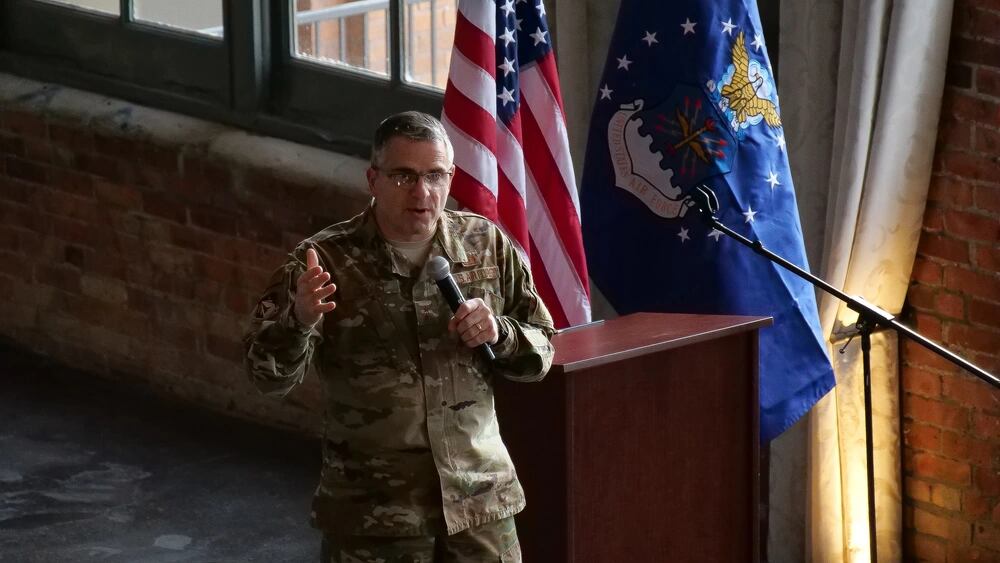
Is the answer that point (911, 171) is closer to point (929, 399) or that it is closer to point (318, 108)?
point (929, 399)

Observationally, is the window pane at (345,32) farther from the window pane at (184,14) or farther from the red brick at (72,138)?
the red brick at (72,138)

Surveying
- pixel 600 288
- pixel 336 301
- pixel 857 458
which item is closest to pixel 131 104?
pixel 600 288

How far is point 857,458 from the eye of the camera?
424 cm

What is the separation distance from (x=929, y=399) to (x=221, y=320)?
8.51 ft

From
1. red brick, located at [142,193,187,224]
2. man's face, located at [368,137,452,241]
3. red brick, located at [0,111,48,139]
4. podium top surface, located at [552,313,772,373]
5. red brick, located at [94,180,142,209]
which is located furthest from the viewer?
red brick, located at [0,111,48,139]

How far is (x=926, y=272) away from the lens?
13.6 ft

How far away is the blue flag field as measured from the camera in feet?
12.4

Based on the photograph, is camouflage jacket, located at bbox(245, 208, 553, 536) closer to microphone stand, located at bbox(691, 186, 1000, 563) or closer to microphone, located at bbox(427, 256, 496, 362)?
microphone, located at bbox(427, 256, 496, 362)

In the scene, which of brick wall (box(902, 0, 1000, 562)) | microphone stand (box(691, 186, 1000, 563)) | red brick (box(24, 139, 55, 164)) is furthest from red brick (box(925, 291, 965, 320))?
red brick (box(24, 139, 55, 164))

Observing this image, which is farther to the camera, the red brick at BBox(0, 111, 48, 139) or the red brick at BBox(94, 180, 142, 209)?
the red brick at BBox(0, 111, 48, 139)

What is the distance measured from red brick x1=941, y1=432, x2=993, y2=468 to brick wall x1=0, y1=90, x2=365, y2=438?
6.54 ft

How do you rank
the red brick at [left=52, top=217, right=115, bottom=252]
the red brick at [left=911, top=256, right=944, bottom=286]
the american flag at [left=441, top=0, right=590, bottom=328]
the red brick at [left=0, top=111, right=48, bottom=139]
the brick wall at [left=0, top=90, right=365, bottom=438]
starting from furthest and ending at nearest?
the red brick at [left=0, top=111, right=48, bottom=139], the red brick at [left=52, top=217, right=115, bottom=252], the brick wall at [left=0, top=90, right=365, bottom=438], the red brick at [left=911, top=256, right=944, bottom=286], the american flag at [left=441, top=0, right=590, bottom=328]

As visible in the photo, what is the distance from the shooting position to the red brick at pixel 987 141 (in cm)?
393

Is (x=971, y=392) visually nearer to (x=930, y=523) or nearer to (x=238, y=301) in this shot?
(x=930, y=523)
